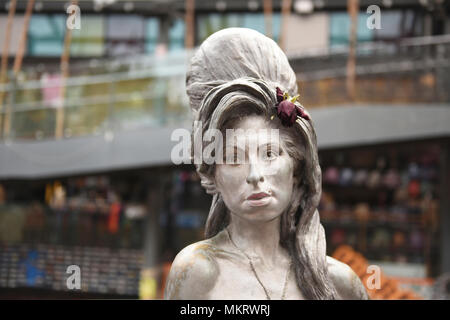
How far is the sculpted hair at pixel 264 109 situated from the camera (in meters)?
2.95

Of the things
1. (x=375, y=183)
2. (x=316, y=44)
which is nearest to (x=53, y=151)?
(x=375, y=183)

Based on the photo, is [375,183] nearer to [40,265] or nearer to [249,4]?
[249,4]

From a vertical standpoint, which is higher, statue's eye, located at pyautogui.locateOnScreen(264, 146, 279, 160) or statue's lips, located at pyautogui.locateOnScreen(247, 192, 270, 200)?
statue's eye, located at pyautogui.locateOnScreen(264, 146, 279, 160)

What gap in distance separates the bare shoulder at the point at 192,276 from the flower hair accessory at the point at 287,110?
0.61 m

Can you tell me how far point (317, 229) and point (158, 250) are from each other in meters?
13.5

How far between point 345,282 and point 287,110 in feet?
2.48

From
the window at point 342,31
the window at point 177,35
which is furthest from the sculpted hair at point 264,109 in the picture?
the window at point 177,35

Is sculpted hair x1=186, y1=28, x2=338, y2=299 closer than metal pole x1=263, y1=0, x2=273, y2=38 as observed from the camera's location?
Yes

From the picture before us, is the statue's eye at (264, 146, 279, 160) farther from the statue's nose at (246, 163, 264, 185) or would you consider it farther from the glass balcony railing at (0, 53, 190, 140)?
the glass balcony railing at (0, 53, 190, 140)

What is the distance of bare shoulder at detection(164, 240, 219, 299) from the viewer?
2.89 meters

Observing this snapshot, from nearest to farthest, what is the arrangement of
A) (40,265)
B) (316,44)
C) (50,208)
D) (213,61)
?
(213,61) < (40,265) < (50,208) < (316,44)

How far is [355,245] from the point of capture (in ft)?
48.9

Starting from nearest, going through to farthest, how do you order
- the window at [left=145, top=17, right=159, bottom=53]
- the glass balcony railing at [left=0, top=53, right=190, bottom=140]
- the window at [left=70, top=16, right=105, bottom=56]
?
1. the glass balcony railing at [left=0, top=53, right=190, bottom=140]
2. the window at [left=70, top=16, right=105, bottom=56]
3. the window at [left=145, top=17, right=159, bottom=53]

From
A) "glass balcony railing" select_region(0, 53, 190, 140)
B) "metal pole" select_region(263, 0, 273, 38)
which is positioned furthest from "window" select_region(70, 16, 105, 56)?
"glass balcony railing" select_region(0, 53, 190, 140)
